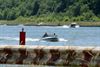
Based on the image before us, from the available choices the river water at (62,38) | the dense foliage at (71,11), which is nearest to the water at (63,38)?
the river water at (62,38)

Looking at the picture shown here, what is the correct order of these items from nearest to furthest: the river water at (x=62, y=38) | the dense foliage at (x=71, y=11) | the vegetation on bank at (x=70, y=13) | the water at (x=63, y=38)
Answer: the river water at (x=62, y=38)
the water at (x=63, y=38)
the vegetation on bank at (x=70, y=13)
the dense foliage at (x=71, y=11)

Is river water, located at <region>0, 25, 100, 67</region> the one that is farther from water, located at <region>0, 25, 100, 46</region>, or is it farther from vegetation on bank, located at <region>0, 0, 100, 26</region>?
vegetation on bank, located at <region>0, 0, 100, 26</region>

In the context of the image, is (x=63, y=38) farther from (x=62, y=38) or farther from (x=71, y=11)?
(x=71, y=11)

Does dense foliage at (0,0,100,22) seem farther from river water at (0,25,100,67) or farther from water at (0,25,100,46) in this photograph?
river water at (0,25,100,67)

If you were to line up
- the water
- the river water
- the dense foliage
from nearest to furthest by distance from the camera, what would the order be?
1. the river water
2. the water
3. the dense foliage

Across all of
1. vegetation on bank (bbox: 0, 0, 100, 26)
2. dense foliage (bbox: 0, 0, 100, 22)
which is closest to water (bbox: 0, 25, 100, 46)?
vegetation on bank (bbox: 0, 0, 100, 26)

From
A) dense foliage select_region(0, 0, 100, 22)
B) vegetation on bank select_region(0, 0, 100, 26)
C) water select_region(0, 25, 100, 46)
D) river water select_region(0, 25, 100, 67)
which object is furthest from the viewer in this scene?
dense foliage select_region(0, 0, 100, 22)

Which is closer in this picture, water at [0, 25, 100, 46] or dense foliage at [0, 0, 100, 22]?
water at [0, 25, 100, 46]

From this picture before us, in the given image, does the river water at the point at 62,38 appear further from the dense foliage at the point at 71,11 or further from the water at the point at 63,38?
the dense foliage at the point at 71,11

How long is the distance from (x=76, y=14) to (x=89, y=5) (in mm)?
5740

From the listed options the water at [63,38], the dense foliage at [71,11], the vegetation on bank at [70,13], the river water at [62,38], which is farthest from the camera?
the dense foliage at [71,11]

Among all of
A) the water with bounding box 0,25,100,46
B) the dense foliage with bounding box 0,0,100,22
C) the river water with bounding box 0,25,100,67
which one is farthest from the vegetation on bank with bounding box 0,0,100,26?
the river water with bounding box 0,25,100,67

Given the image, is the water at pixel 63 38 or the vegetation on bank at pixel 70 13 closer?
the water at pixel 63 38

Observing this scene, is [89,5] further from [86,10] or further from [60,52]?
[60,52]
